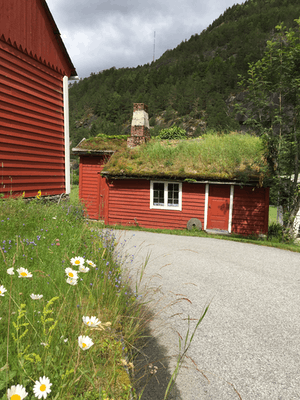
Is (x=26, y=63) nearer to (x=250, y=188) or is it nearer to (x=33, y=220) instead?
(x=33, y=220)

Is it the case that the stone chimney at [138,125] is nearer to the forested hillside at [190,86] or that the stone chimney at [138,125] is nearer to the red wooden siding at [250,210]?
the red wooden siding at [250,210]

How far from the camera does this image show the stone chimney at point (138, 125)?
46.2 ft

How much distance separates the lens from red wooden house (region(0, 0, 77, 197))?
5.73 m

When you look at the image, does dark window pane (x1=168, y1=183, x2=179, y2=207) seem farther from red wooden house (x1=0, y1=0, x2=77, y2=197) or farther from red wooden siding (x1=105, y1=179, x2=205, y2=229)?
red wooden house (x1=0, y1=0, x2=77, y2=197)

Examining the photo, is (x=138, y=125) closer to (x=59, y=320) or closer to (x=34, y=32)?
(x=34, y=32)

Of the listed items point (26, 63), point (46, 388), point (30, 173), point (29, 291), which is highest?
point (26, 63)

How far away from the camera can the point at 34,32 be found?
20.9 feet

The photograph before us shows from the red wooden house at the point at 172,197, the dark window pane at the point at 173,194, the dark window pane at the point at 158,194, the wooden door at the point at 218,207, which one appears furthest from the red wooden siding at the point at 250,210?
the dark window pane at the point at 158,194

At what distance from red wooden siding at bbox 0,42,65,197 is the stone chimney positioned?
688cm

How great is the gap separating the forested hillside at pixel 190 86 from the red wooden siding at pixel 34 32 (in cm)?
4796

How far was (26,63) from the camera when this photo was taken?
619 cm

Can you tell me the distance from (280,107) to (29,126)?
8186 mm

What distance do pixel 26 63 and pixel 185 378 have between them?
22.9ft

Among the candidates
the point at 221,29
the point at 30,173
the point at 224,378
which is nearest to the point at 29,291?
the point at 224,378
